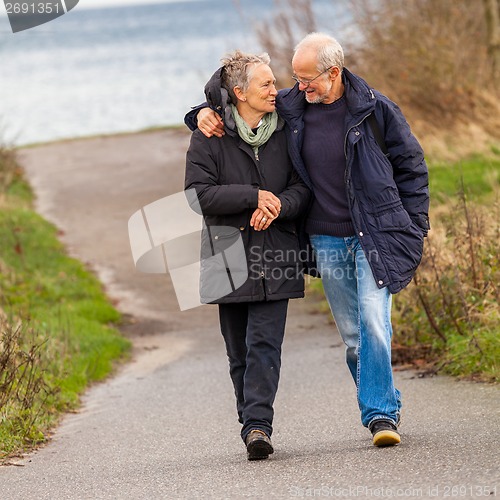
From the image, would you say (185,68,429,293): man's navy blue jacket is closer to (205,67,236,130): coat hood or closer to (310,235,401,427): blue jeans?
(310,235,401,427): blue jeans

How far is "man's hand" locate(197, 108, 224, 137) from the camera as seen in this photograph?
5766 mm

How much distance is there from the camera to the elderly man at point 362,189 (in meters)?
5.61

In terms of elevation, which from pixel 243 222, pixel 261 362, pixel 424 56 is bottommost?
pixel 261 362

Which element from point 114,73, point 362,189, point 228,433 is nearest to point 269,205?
point 362,189

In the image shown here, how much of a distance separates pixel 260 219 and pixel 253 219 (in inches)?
1.5

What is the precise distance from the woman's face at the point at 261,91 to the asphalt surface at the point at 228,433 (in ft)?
5.72

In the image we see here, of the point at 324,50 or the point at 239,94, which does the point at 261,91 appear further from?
the point at 324,50

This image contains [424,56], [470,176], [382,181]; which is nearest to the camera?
[382,181]

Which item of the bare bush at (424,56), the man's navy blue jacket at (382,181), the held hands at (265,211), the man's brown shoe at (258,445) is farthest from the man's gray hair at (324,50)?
the bare bush at (424,56)

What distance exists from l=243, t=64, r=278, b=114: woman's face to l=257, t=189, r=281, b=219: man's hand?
0.43 meters

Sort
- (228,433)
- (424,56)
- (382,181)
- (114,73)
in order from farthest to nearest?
(114,73), (424,56), (228,433), (382,181)

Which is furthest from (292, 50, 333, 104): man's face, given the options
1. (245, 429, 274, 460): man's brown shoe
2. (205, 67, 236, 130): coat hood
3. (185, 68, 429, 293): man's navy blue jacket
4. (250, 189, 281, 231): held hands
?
(245, 429, 274, 460): man's brown shoe

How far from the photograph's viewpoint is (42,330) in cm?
994

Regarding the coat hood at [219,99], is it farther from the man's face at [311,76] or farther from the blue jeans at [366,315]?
the blue jeans at [366,315]
